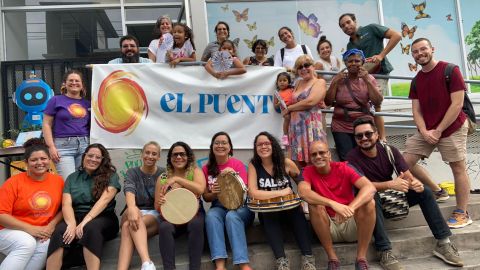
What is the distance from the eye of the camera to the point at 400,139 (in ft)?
21.3

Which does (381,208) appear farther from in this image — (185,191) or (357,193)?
(185,191)

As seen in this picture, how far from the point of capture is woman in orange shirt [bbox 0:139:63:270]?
3623 mm

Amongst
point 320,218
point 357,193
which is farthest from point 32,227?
point 357,193

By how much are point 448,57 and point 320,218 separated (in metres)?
5.14

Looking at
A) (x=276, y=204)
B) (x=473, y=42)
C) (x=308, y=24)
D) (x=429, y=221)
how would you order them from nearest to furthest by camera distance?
1. (x=276, y=204)
2. (x=429, y=221)
3. (x=308, y=24)
4. (x=473, y=42)

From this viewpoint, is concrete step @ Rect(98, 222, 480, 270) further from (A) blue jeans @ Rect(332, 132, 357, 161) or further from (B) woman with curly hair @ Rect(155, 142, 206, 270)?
(A) blue jeans @ Rect(332, 132, 357, 161)

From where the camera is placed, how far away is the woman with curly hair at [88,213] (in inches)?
144

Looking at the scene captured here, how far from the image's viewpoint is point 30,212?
385cm

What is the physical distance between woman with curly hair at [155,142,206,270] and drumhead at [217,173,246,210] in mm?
209

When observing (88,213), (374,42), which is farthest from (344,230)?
(374,42)

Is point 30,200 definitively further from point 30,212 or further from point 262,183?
point 262,183

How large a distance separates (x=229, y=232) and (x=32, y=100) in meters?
4.51

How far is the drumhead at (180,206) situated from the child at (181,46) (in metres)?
2.05

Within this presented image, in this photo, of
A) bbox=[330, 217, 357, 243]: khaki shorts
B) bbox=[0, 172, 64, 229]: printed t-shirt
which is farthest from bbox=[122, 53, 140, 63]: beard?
bbox=[330, 217, 357, 243]: khaki shorts
